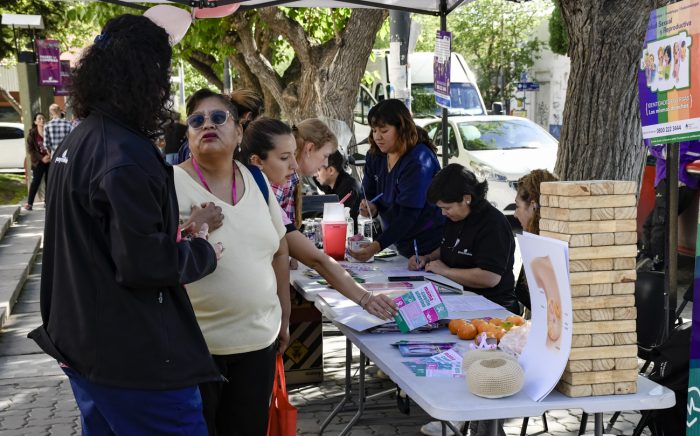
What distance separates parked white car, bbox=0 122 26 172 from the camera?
77.8 feet

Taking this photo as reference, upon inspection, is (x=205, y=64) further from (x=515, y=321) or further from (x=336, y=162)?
(x=515, y=321)

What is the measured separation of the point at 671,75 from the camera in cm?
369

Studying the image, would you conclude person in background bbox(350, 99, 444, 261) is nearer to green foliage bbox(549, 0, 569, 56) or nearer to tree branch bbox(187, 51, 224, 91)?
tree branch bbox(187, 51, 224, 91)

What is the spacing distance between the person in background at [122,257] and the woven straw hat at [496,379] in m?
0.80

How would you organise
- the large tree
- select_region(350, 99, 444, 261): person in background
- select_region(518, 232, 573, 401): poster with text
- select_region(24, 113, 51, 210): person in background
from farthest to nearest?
select_region(24, 113, 51, 210): person in background
the large tree
select_region(350, 99, 444, 261): person in background
select_region(518, 232, 573, 401): poster with text

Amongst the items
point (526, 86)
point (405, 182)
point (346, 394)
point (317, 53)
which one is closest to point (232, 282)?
point (346, 394)

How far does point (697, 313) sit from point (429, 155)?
2.43 metres

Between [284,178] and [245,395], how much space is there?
1055 mm

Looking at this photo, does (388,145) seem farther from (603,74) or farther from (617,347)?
(617,347)

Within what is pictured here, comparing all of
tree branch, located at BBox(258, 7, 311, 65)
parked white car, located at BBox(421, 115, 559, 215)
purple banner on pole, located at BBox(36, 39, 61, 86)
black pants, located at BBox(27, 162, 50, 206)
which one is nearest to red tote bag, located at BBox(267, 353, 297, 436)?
tree branch, located at BBox(258, 7, 311, 65)

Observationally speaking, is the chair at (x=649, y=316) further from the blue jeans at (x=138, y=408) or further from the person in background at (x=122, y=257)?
the person in background at (x=122, y=257)

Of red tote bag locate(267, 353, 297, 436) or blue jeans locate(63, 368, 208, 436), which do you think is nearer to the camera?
blue jeans locate(63, 368, 208, 436)

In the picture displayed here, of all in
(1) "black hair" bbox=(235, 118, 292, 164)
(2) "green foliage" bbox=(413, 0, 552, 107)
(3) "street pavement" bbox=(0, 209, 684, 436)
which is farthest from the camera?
(2) "green foliage" bbox=(413, 0, 552, 107)

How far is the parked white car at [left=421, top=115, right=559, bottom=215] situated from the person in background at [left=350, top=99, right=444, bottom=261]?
635 cm
